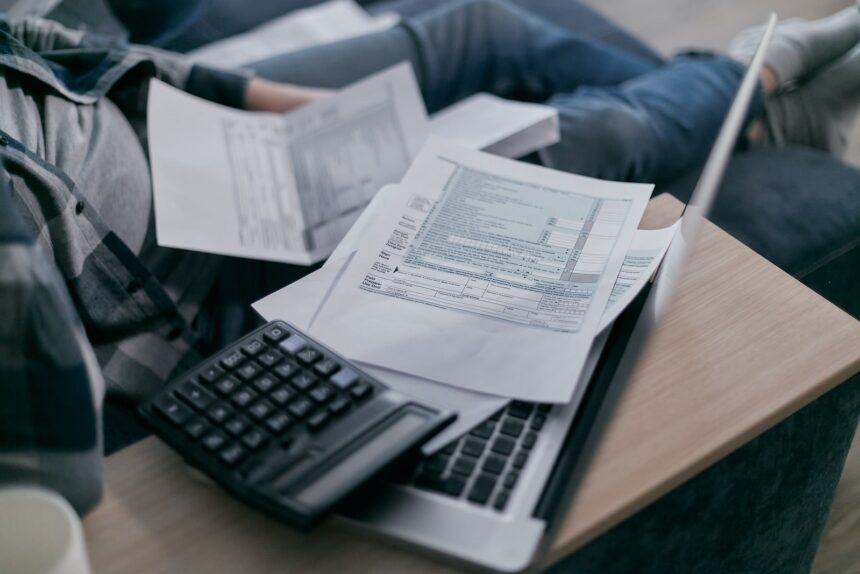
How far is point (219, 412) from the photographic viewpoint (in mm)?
484

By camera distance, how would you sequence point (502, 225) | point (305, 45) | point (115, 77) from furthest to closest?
1. point (305, 45)
2. point (115, 77)
3. point (502, 225)

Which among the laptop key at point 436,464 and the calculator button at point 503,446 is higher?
the calculator button at point 503,446

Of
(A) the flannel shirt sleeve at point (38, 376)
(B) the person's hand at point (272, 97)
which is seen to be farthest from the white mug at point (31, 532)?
(B) the person's hand at point (272, 97)

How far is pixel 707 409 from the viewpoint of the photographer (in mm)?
491

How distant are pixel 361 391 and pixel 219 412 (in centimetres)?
8

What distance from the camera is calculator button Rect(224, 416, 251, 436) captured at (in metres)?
0.47

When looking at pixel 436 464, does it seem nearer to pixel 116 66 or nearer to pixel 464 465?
pixel 464 465

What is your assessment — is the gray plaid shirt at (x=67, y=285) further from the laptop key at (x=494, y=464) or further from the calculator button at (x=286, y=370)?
the laptop key at (x=494, y=464)

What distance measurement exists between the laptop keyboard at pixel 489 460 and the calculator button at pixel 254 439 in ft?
0.29

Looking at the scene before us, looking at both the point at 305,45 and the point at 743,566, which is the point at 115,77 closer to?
the point at 305,45

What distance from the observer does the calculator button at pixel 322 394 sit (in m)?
0.49

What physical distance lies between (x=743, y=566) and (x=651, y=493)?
1.06ft

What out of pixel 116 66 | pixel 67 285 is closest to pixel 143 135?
pixel 116 66

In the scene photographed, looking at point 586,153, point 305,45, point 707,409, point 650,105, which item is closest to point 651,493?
point 707,409
